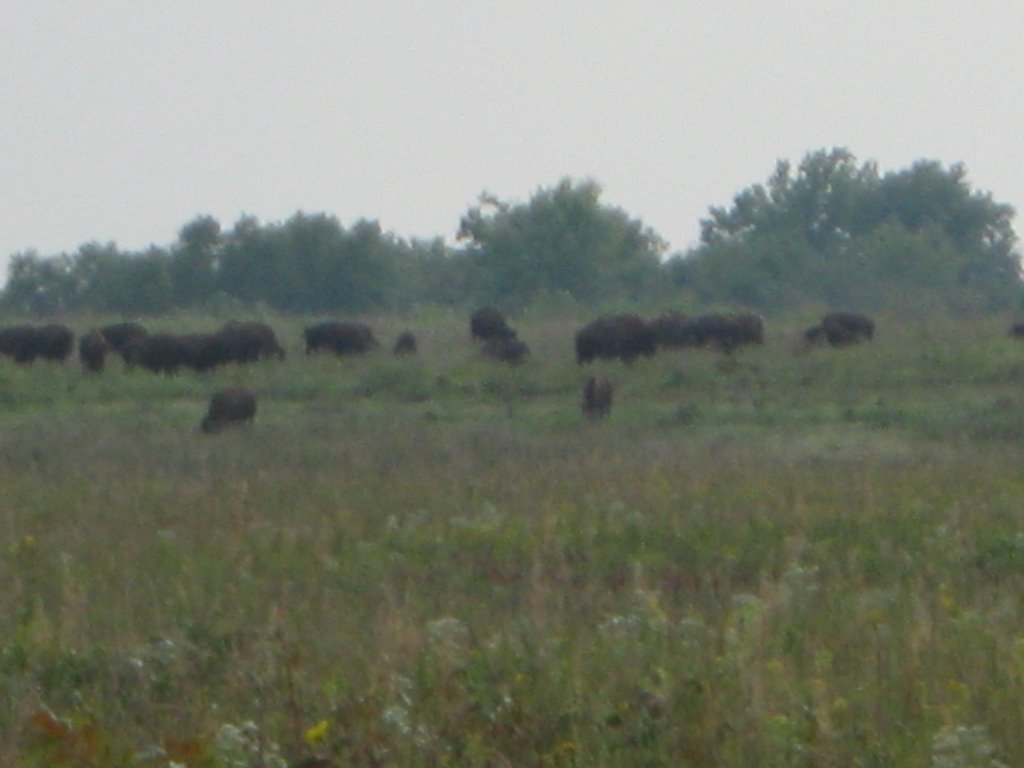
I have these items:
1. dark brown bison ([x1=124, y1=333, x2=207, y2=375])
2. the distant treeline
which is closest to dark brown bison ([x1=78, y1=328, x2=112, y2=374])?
dark brown bison ([x1=124, y1=333, x2=207, y2=375])

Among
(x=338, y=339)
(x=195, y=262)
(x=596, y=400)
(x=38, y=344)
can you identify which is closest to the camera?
(x=596, y=400)

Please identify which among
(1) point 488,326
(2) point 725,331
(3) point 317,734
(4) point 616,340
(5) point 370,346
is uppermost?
(1) point 488,326

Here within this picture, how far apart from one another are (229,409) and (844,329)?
14613 mm

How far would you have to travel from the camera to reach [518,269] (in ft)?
210

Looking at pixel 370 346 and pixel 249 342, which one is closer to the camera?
pixel 249 342

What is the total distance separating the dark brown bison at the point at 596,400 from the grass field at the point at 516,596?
1883 millimetres

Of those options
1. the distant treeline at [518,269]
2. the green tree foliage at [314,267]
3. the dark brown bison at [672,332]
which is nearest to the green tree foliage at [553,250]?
the distant treeline at [518,269]

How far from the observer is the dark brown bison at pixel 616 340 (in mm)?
30703

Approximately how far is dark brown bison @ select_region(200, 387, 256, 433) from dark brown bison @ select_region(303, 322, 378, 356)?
11.4 meters

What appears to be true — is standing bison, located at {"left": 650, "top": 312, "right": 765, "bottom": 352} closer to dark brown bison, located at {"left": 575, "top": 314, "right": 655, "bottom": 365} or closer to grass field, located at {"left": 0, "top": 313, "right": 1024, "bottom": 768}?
dark brown bison, located at {"left": 575, "top": 314, "right": 655, "bottom": 365}

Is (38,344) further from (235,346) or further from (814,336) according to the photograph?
(814,336)

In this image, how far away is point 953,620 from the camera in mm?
6410

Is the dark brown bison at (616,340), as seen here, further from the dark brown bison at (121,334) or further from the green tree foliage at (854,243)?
the green tree foliage at (854,243)

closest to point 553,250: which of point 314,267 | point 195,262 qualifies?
point 314,267
